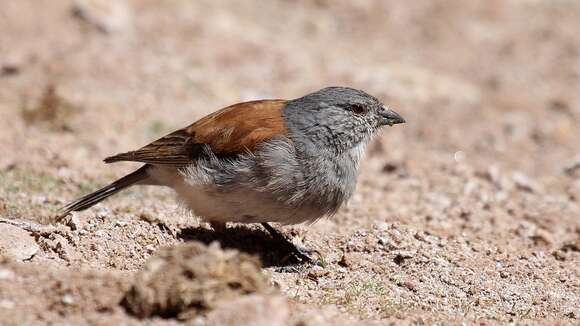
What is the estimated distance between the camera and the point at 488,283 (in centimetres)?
685

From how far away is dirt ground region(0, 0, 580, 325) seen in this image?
6.20m

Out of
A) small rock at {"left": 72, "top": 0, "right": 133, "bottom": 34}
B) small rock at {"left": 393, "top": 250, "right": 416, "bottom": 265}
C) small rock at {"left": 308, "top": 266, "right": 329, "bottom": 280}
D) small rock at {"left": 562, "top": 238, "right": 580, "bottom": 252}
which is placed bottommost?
small rock at {"left": 562, "top": 238, "right": 580, "bottom": 252}

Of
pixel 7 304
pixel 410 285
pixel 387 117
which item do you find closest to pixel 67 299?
pixel 7 304

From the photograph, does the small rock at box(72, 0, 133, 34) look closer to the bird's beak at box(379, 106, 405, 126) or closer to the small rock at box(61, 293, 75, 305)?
the bird's beak at box(379, 106, 405, 126)

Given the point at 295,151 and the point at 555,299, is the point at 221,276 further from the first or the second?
the point at 555,299

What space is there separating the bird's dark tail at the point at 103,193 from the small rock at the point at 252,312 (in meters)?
2.99

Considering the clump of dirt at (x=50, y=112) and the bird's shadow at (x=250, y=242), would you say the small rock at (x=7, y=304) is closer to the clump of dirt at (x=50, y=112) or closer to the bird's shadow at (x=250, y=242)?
the bird's shadow at (x=250, y=242)

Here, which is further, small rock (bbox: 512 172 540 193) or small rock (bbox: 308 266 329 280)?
small rock (bbox: 512 172 540 193)

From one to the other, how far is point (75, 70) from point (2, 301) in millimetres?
8479

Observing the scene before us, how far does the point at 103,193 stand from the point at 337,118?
7.43 feet

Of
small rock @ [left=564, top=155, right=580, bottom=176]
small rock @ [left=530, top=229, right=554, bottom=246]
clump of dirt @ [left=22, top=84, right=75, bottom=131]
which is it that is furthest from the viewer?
small rock @ [left=564, top=155, right=580, bottom=176]

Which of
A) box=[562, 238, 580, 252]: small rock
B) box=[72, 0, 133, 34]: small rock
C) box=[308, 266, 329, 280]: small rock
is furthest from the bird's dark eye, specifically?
box=[72, 0, 133, 34]: small rock

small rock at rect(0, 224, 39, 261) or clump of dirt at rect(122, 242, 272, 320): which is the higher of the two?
small rock at rect(0, 224, 39, 261)

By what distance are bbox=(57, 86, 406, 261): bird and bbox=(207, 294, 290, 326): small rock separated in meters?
1.76
